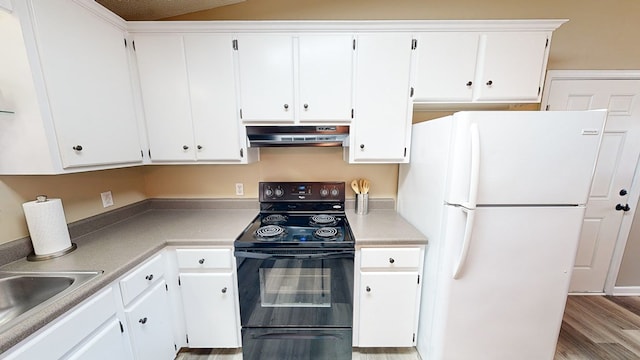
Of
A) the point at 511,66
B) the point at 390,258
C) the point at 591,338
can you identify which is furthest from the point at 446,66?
the point at 591,338

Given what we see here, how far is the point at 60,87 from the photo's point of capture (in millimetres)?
1115

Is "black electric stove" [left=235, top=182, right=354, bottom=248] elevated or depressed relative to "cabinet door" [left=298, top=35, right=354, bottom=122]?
depressed

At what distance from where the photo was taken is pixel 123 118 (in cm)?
147

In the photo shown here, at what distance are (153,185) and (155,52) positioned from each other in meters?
1.15

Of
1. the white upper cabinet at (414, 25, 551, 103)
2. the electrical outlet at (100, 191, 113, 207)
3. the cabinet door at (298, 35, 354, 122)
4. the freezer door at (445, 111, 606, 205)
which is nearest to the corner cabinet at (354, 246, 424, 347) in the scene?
the freezer door at (445, 111, 606, 205)

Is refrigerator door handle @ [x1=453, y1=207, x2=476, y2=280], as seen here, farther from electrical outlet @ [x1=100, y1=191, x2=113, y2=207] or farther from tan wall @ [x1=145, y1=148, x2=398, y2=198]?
electrical outlet @ [x1=100, y1=191, x2=113, y2=207]

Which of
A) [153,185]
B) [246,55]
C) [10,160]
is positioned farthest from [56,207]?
[246,55]

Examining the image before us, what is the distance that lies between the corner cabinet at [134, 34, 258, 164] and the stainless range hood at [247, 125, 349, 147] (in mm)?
121

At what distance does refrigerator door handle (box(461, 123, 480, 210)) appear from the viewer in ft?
3.62

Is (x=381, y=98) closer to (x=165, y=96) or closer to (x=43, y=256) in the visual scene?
(x=165, y=96)

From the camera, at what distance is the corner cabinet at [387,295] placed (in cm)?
149

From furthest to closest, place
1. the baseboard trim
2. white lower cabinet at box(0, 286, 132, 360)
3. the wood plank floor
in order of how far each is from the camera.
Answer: the baseboard trim → the wood plank floor → white lower cabinet at box(0, 286, 132, 360)

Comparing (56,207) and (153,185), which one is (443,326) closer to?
(56,207)

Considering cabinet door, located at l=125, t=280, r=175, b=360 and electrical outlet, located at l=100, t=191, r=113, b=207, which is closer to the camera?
cabinet door, located at l=125, t=280, r=175, b=360
